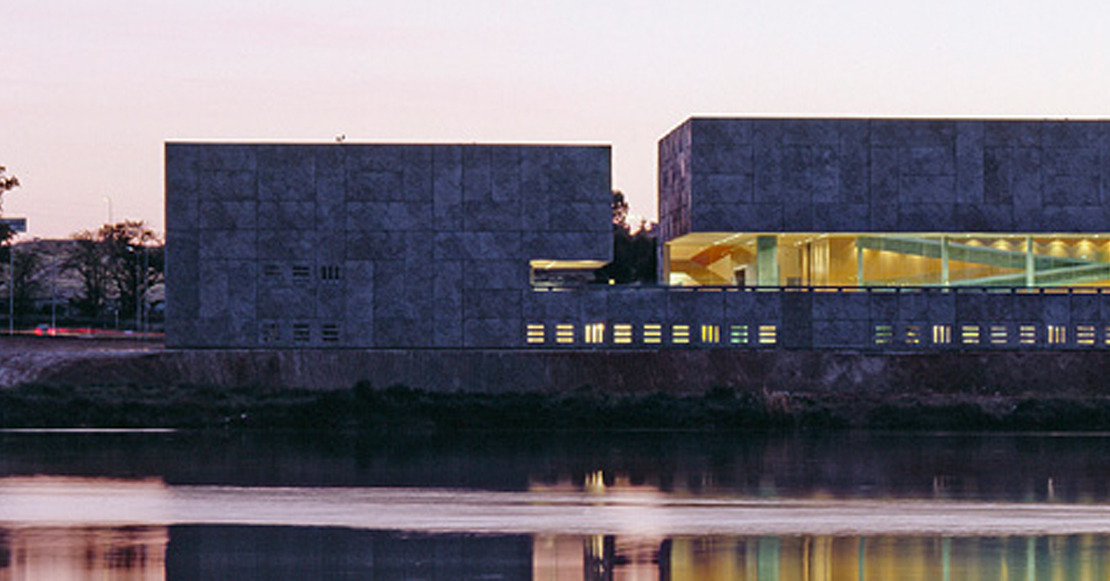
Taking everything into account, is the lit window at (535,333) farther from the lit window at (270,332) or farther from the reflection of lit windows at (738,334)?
the lit window at (270,332)

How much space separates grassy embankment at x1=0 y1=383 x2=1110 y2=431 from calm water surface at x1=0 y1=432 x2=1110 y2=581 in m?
11.0

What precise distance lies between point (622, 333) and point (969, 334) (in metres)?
17.2

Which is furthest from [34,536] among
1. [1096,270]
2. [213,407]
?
[1096,270]

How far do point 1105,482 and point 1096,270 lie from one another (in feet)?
150

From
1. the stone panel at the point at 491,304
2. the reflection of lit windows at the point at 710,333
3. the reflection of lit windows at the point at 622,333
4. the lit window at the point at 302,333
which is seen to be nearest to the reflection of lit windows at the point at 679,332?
the reflection of lit windows at the point at 710,333

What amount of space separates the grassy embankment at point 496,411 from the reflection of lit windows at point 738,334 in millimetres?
7831

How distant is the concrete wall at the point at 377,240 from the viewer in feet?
267

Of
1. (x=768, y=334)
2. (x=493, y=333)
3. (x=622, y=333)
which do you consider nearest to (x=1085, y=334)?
(x=768, y=334)

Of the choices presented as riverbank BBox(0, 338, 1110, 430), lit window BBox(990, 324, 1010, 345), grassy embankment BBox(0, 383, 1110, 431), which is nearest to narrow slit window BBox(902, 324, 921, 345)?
riverbank BBox(0, 338, 1110, 430)

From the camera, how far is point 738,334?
82750 mm

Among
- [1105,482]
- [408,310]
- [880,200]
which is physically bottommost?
[1105,482]

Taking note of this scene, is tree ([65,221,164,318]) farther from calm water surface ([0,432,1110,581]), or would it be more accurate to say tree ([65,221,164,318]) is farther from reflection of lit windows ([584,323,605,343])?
calm water surface ([0,432,1110,581])

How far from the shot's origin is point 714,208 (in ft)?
279

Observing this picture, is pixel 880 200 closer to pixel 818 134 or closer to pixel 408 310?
pixel 818 134
